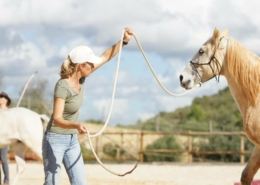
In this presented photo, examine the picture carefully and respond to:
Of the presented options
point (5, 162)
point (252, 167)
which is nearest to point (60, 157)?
point (252, 167)

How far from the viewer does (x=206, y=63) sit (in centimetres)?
606

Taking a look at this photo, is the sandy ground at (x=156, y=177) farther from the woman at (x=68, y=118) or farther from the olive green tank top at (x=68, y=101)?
the olive green tank top at (x=68, y=101)

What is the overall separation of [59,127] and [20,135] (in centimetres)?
490

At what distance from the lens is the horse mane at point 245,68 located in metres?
5.80

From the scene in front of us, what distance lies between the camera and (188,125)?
34312mm

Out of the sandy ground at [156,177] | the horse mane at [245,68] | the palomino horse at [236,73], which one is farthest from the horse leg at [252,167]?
the sandy ground at [156,177]

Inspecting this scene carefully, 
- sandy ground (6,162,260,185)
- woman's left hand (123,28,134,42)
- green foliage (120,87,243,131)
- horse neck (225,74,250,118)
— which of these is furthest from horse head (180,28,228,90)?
green foliage (120,87,243,131)

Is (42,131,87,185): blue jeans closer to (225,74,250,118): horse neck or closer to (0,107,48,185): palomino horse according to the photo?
(225,74,250,118): horse neck

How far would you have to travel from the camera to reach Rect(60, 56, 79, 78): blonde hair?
16.0 feet

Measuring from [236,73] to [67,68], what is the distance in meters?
2.05

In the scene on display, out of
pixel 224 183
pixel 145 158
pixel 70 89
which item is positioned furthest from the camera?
pixel 145 158

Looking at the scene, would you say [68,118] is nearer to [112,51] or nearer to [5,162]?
[112,51]

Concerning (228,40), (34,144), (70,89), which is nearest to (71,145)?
(70,89)

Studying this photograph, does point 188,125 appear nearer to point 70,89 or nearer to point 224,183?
point 224,183
